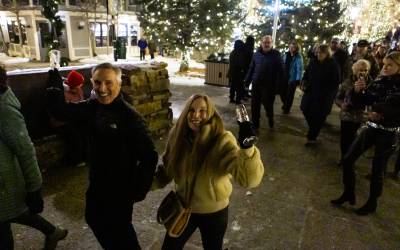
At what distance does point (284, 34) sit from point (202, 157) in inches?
558

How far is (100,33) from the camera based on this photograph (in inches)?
1095

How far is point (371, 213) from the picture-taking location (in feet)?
14.3

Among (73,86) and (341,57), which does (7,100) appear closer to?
(73,86)

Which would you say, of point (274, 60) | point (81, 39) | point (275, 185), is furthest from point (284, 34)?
point (81, 39)

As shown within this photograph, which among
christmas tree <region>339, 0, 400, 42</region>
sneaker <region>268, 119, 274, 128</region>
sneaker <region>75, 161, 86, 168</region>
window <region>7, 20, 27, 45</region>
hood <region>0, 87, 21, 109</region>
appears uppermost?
christmas tree <region>339, 0, 400, 42</region>

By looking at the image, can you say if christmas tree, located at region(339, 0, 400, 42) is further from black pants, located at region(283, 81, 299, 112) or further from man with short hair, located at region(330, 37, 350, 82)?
man with short hair, located at region(330, 37, 350, 82)

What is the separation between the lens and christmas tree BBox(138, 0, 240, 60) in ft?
49.0

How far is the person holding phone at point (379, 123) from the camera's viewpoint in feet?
12.3

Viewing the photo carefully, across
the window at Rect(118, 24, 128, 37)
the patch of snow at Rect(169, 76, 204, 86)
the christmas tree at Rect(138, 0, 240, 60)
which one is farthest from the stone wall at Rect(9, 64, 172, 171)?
the window at Rect(118, 24, 128, 37)

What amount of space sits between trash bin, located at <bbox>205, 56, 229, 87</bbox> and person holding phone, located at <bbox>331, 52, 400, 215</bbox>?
876 cm

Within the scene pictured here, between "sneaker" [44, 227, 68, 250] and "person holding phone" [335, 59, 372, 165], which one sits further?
"person holding phone" [335, 59, 372, 165]

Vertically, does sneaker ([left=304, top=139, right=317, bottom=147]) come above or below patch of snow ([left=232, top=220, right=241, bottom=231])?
above

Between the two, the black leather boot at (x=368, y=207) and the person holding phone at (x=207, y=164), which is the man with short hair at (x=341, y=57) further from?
the person holding phone at (x=207, y=164)

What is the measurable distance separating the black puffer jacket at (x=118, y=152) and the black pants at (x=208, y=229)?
462 millimetres
